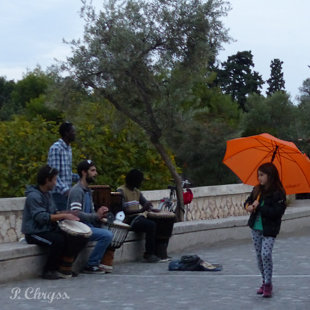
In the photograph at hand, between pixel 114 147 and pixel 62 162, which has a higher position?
pixel 114 147

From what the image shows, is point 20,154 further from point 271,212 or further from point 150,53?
point 271,212

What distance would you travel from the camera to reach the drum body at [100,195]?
11148mm

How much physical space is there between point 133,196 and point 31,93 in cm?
7679

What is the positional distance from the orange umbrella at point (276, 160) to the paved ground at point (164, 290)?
1129mm

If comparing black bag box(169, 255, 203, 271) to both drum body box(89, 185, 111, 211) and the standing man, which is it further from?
the standing man

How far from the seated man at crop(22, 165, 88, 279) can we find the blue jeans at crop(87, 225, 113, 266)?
0.53 m

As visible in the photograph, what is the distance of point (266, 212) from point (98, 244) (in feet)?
8.85

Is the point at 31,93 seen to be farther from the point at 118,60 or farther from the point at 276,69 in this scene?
the point at 118,60

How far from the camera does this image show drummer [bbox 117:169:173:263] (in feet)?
37.9

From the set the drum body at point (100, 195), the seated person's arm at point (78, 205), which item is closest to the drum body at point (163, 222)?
the drum body at point (100, 195)

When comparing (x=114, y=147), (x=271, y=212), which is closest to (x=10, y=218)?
(x=271, y=212)

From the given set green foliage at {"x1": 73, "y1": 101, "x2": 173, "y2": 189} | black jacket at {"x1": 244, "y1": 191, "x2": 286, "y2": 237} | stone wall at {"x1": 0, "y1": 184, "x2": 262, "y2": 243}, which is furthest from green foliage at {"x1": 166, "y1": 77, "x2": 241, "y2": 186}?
black jacket at {"x1": 244, "y1": 191, "x2": 286, "y2": 237}

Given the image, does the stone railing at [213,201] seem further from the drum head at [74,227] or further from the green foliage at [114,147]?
the drum head at [74,227]

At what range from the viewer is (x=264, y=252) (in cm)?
851
